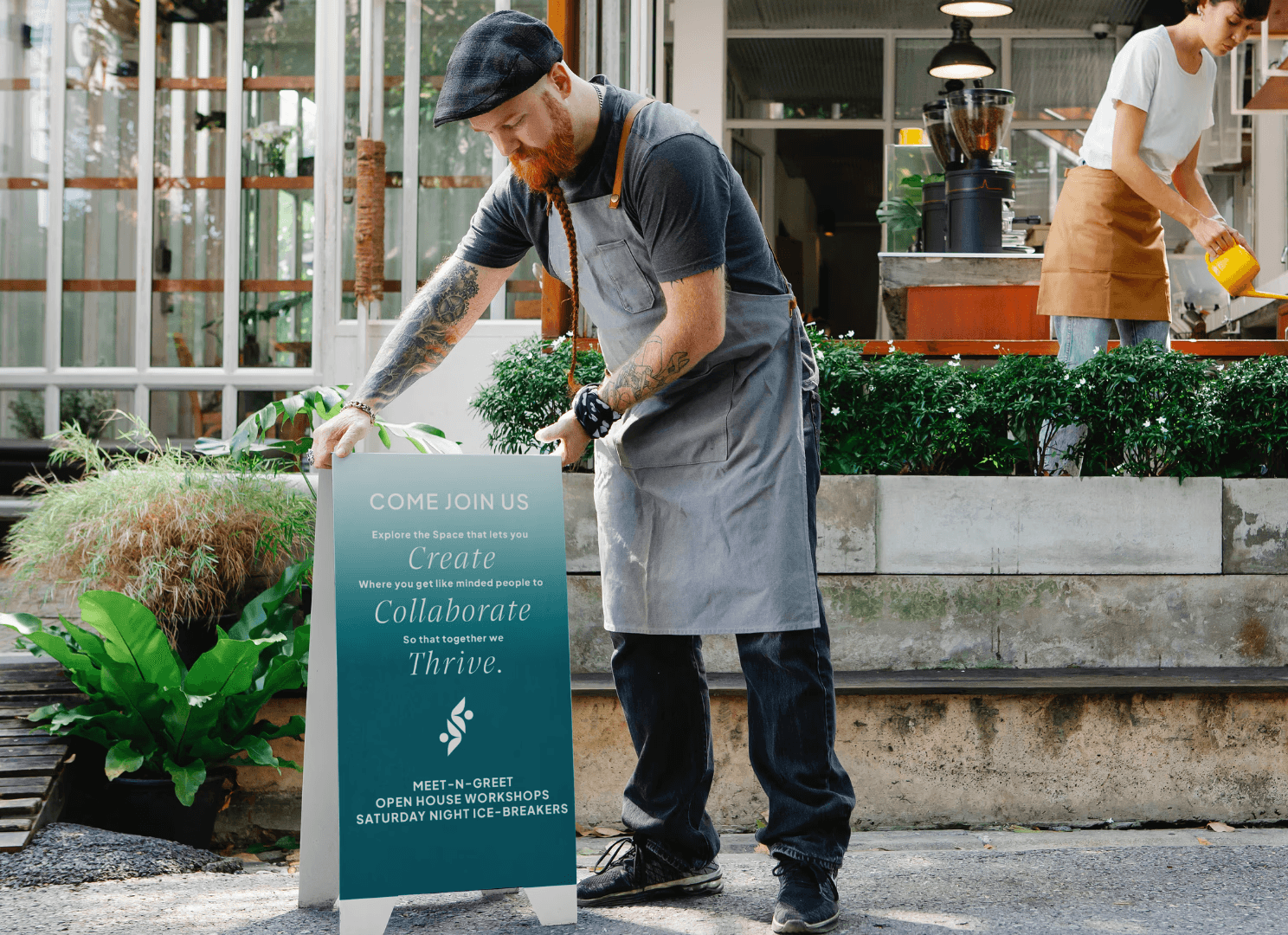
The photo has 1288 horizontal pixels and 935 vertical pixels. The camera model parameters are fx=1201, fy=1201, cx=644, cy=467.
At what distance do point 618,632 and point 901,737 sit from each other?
1492mm

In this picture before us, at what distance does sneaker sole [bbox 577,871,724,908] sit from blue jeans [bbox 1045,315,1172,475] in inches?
86.0

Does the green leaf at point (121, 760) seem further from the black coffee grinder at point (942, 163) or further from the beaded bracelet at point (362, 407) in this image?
the black coffee grinder at point (942, 163)

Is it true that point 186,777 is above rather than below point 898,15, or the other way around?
below

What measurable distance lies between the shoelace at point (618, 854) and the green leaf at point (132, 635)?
1507 mm

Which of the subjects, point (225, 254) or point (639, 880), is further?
point (225, 254)

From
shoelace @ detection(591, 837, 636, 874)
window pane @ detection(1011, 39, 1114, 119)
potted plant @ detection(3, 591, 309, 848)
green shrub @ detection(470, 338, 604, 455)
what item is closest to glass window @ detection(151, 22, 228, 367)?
green shrub @ detection(470, 338, 604, 455)

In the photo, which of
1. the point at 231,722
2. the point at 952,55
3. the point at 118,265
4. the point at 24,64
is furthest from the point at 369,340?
the point at 952,55

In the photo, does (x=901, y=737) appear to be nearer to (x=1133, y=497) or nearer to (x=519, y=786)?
(x=1133, y=497)

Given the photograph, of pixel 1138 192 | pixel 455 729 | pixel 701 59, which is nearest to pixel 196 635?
pixel 455 729

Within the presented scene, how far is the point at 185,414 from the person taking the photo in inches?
273

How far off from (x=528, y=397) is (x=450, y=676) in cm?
188

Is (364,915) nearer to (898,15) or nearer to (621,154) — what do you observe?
(621,154)

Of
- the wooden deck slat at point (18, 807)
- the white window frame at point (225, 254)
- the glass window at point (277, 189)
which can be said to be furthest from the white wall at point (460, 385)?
the wooden deck slat at point (18, 807)

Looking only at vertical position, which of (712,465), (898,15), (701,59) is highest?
(898,15)
